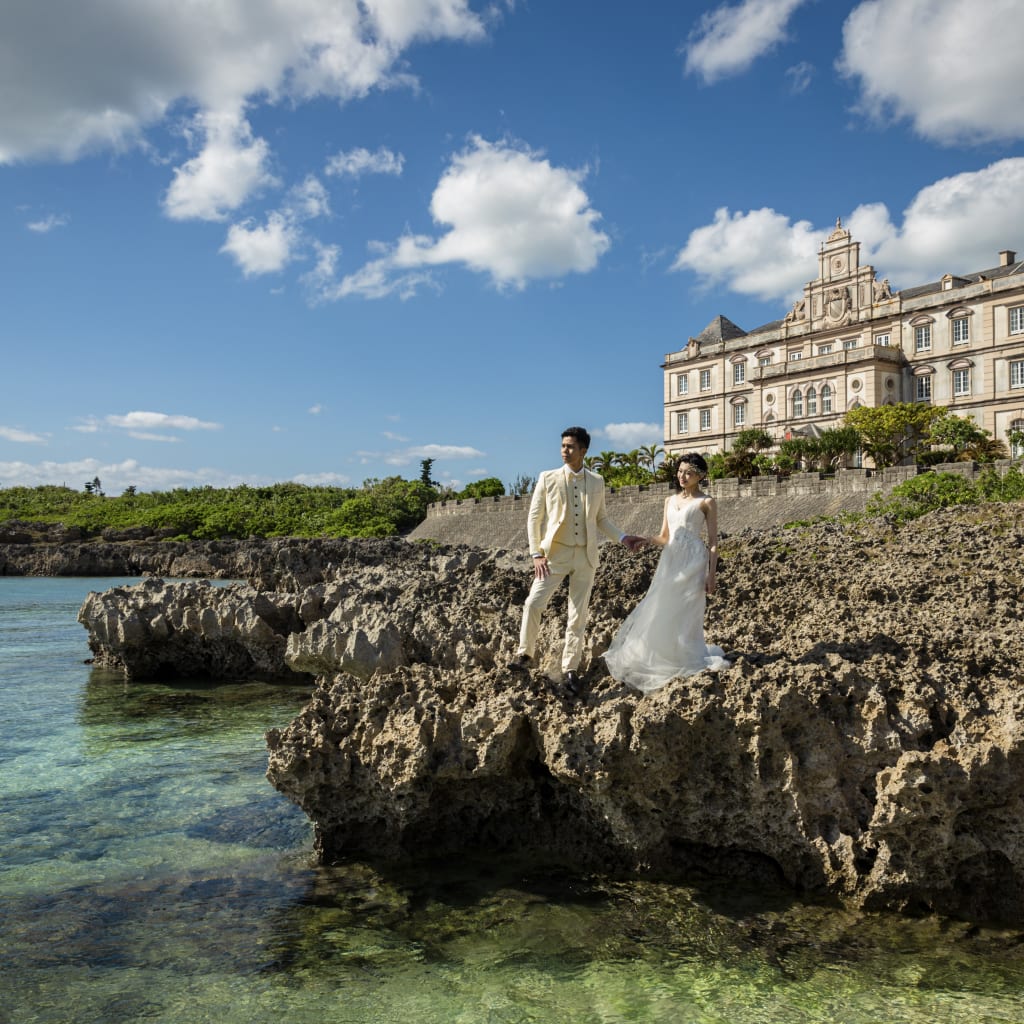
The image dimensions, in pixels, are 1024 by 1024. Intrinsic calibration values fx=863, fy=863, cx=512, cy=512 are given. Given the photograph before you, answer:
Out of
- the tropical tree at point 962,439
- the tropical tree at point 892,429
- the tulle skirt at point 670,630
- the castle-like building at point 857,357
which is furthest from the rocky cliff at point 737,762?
the castle-like building at point 857,357

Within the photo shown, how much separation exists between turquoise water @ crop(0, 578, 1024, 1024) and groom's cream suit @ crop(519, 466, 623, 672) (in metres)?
1.85

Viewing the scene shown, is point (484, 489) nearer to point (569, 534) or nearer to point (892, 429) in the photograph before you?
point (892, 429)

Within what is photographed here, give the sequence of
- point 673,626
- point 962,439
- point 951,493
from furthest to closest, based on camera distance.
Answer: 1. point 962,439
2. point 951,493
3. point 673,626

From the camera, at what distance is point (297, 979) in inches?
171

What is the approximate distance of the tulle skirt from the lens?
5.66 meters

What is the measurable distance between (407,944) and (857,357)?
200 feet

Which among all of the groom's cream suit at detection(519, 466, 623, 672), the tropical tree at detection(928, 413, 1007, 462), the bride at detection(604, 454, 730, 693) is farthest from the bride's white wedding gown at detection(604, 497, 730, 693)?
the tropical tree at detection(928, 413, 1007, 462)

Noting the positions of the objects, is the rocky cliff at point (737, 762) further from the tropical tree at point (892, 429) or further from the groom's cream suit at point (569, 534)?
the tropical tree at point (892, 429)

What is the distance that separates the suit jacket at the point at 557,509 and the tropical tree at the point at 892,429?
157 ft

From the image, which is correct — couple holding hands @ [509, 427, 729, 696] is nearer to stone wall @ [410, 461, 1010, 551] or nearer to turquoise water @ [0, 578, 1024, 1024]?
turquoise water @ [0, 578, 1024, 1024]

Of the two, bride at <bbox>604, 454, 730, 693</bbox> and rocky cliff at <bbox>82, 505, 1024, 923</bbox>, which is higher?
bride at <bbox>604, 454, 730, 693</bbox>

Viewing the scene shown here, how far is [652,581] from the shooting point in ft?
20.6

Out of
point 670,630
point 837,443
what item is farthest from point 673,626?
point 837,443

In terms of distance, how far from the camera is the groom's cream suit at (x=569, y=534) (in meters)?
6.30
